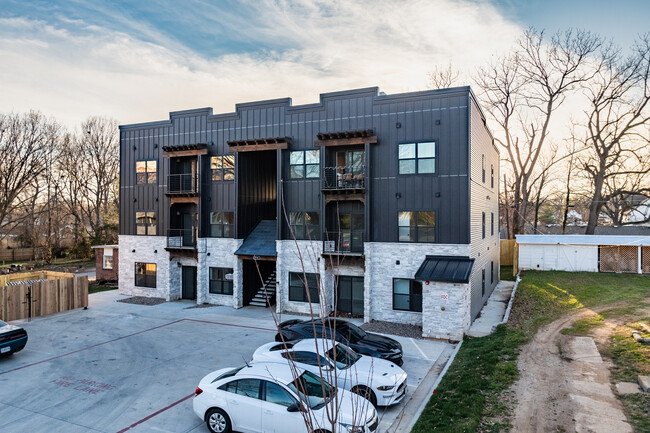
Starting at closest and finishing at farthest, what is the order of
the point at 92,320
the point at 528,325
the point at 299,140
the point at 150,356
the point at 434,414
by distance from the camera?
the point at 434,414 < the point at 150,356 < the point at 528,325 < the point at 92,320 < the point at 299,140

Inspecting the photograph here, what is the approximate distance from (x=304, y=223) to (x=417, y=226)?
5.77 m

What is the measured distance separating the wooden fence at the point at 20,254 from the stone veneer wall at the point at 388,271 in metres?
40.7

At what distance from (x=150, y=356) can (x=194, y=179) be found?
1197 centimetres

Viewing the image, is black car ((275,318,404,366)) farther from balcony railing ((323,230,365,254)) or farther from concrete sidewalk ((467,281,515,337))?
balcony railing ((323,230,365,254))

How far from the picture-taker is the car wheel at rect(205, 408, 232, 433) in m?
8.81

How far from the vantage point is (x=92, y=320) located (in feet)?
63.1

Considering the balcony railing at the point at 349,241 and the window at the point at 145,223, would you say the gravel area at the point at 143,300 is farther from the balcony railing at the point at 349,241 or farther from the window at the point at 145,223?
the balcony railing at the point at 349,241

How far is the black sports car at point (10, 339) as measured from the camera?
1327 centimetres

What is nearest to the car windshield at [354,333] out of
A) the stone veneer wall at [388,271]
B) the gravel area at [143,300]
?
Result: the stone veneer wall at [388,271]

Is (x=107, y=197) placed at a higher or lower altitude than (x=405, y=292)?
higher

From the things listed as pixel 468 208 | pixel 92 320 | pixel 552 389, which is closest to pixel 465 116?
pixel 468 208

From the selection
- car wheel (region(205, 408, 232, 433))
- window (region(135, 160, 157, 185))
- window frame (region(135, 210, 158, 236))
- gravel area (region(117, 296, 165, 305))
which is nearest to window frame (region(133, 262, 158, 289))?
gravel area (region(117, 296, 165, 305))

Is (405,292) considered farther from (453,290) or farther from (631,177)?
(631,177)

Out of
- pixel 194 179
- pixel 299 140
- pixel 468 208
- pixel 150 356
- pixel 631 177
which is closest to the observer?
pixel 150 356
